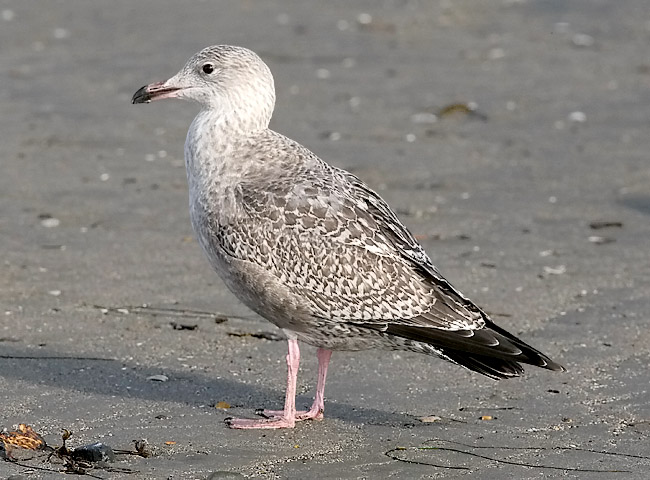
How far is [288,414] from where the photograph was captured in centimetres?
632

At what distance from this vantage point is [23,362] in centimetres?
695

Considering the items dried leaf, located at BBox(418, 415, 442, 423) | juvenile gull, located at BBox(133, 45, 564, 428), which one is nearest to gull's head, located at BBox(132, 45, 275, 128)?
juvenile gull, located at BBox(133, 45, 564, 428)

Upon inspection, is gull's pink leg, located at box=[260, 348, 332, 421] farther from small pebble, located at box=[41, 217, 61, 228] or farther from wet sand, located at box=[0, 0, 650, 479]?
small pebble, located at box=[41, 217, 61, 228]

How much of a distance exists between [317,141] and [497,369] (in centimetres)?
581

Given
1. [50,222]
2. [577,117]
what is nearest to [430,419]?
[50,222]

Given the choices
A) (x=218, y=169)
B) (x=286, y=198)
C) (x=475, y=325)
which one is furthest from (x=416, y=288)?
(x=218, y=169)

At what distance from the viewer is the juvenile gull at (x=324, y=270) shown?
622cm

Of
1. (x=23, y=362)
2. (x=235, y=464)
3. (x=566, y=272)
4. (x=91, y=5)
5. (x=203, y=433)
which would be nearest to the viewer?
(x=235, y=464)

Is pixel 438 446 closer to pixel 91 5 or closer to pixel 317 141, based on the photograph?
pixel 317 141

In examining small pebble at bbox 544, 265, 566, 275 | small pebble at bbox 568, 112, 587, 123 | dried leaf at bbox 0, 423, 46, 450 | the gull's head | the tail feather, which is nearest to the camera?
dried leaf at bbox 0, 423, 46, 450

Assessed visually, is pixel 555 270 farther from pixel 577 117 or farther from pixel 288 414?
pixel 577 117

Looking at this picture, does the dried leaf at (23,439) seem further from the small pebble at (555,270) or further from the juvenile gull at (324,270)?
the small pebble at (555,270)

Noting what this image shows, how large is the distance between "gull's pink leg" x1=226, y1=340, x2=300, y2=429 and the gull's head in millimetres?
1243

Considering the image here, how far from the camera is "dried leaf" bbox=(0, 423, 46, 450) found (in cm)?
565
